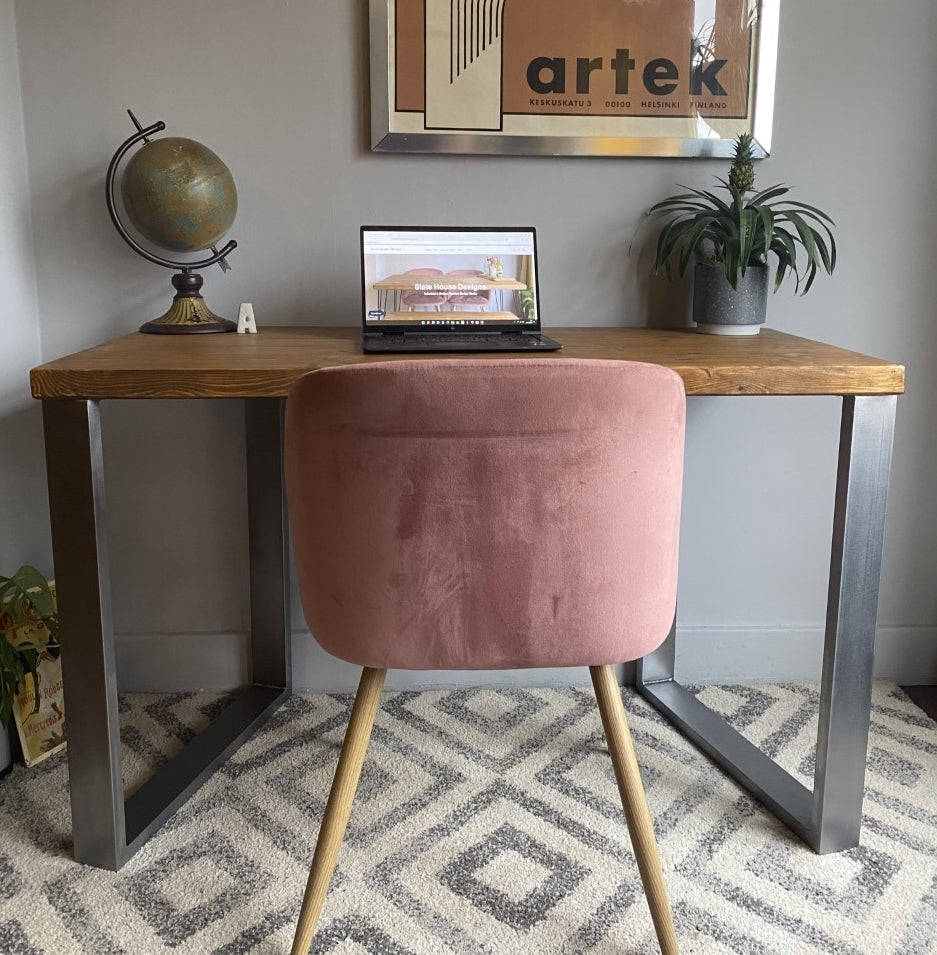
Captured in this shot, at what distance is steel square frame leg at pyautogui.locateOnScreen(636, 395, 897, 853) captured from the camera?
134cm

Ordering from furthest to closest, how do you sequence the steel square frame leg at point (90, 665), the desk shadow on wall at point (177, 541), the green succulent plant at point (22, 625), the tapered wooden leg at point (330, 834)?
the desk shadow on wall at point (177, 541), the green succulent plant at point (22, 625), the steel square frame leg at point (90, 665), the tapered wooden leg at point (330, 834)

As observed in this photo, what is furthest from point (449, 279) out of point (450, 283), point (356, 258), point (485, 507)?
point (485, 507)

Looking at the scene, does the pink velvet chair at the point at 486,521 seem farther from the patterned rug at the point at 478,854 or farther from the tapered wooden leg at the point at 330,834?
the patterned rug at the point at 478,854

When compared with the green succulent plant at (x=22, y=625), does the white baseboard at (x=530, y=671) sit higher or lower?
lower

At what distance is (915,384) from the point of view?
1.93m

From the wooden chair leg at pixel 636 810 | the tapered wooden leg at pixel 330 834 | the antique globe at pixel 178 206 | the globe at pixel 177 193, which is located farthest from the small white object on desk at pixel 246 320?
the wooden chair leg at pixel 636 810

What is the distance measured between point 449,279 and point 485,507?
0.70 metres

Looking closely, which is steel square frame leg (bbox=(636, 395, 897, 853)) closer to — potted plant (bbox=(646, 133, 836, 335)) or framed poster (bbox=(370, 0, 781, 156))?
potted plant (bbox=(646, 133, 836, 335))

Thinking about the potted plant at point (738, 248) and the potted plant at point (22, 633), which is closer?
the potted plant at point (22, 633)

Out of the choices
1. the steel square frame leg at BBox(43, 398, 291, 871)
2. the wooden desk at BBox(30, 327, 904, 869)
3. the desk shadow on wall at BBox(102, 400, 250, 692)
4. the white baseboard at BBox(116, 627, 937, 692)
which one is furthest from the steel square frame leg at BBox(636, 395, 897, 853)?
the desk shadow on wall at BBox(102, 400, 250, 692)

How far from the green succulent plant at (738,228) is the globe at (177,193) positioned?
2.71 ft

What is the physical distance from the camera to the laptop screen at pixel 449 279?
1.59 m

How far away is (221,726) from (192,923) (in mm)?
517

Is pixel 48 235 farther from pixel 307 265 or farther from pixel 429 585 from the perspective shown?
pixel 429 585
